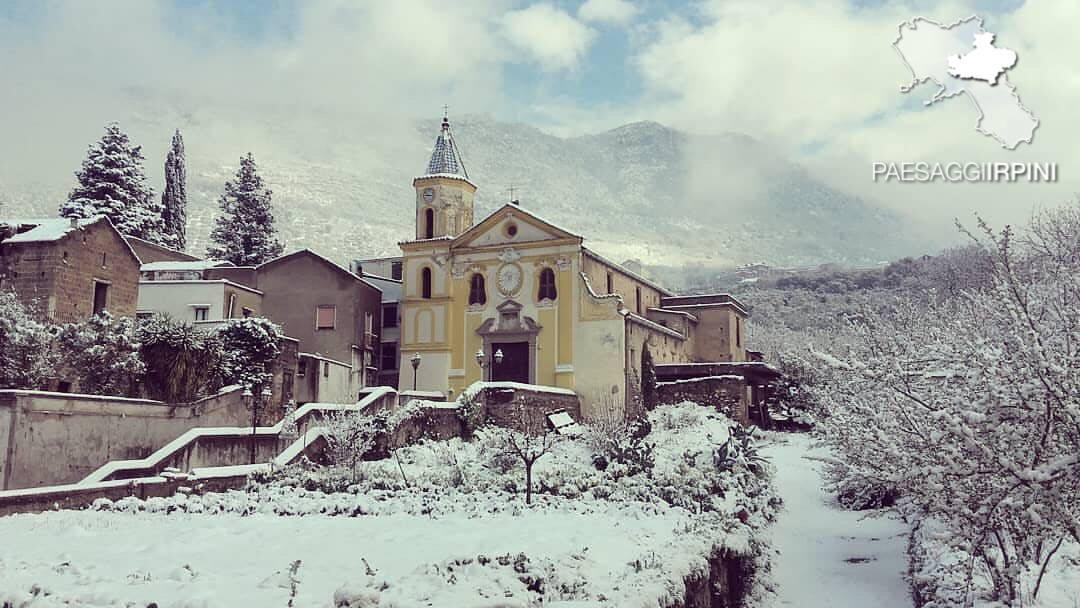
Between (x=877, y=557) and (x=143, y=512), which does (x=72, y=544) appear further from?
(x=877, y=557)

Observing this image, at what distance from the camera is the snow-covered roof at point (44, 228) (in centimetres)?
2847

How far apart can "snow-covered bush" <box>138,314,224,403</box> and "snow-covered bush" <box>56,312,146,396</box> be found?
1.34 feet

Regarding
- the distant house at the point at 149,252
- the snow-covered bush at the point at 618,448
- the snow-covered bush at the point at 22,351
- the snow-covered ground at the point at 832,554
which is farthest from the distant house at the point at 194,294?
the snow-covered ground at the point at 832,554

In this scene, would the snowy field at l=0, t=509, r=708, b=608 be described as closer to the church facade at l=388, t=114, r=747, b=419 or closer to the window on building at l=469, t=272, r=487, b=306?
the church facade at l=388, t=114, r=747, b=419

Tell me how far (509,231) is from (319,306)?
30.3 ft

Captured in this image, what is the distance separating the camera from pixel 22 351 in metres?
24.1

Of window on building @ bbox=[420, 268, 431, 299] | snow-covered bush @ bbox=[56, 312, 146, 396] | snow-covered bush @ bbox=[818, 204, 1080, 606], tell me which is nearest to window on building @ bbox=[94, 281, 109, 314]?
snow-covered bush @ bbox=[56, 312, 146, 396]

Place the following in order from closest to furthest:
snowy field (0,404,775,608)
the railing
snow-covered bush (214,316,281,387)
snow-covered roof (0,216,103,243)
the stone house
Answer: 1. snowy field (0,404,775,608)
2. the railing
3. snow-covered bush (214,316,281,387)
4. snow-covered roof (0,216,103,243)
5. the stone house

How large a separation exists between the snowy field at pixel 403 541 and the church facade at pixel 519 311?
1510cm

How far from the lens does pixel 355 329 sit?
40281 mm

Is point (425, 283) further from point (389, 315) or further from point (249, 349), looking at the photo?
point (249, 349)

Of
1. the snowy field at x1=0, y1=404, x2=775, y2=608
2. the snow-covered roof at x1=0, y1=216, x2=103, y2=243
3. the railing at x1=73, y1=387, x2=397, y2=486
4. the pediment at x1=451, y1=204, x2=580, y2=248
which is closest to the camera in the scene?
the snowy field at x1=0, y1=404, x2=775, y2=608

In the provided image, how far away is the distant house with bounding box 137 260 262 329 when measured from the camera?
3769 cm

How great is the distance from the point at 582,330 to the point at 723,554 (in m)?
22.5
